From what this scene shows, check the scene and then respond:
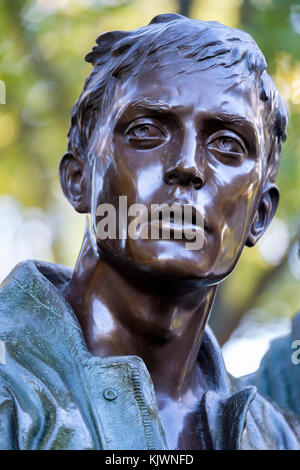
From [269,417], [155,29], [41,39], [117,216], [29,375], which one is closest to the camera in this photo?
[29,375]

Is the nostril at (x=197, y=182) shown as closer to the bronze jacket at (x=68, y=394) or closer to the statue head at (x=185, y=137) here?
the statue head at (x=185, y=137)

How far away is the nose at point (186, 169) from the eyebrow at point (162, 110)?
0.44 feet

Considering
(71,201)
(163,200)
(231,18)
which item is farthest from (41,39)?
(163,200)

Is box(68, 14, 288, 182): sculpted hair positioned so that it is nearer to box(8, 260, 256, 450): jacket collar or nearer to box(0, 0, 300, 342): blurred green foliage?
box(8, 260, 256, 450): jacket collar

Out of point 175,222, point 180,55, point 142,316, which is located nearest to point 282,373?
point 142,316

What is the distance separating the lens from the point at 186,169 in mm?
3869

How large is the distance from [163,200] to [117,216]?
0.64 ft

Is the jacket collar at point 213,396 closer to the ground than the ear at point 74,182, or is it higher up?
closer to the ground

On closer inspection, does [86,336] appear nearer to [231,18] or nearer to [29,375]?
[29,375]

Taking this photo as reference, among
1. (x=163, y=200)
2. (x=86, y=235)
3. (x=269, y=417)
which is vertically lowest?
(x=269, y=417)

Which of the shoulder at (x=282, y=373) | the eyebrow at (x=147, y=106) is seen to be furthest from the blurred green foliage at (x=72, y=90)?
the eyebrow at (x=147, y=106)

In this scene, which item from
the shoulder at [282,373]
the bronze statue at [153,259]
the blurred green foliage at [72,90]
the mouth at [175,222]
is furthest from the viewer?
the blurred green foliage at [72,90]

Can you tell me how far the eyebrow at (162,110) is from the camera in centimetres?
400
